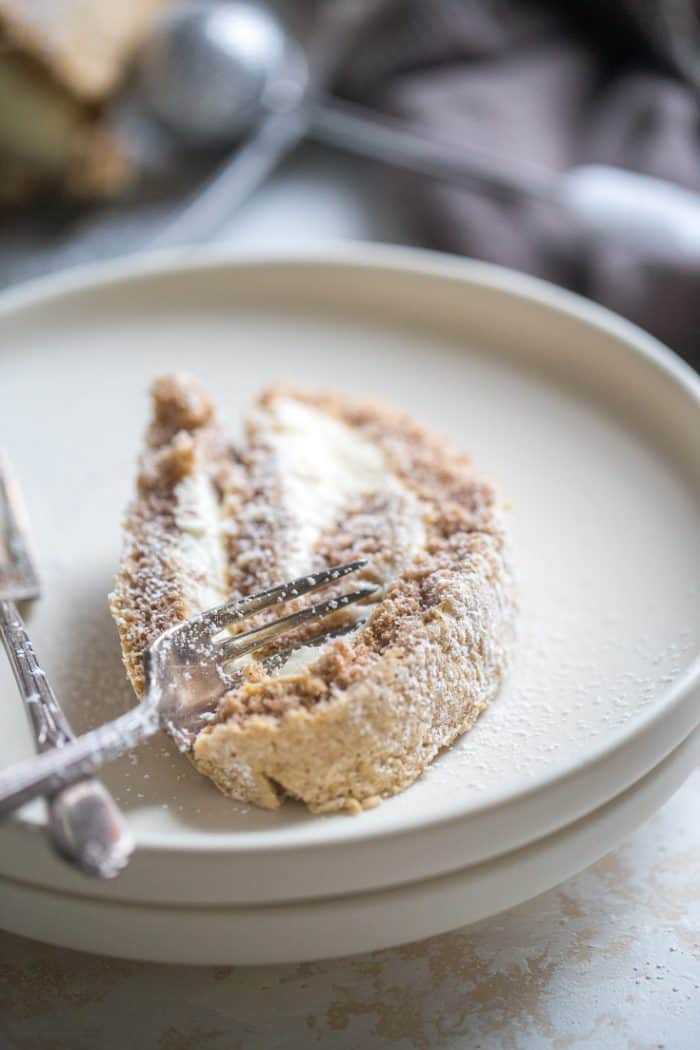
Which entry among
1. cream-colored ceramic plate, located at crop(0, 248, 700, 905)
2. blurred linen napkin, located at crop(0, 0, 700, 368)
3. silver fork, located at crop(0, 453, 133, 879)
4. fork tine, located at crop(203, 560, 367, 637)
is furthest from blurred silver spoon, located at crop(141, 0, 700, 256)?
fork tine, located at crop(203, 560, 367, 637)

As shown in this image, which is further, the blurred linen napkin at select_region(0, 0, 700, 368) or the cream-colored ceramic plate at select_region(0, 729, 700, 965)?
the blurred linen napkin at select_region(0, 0, 700, 368)

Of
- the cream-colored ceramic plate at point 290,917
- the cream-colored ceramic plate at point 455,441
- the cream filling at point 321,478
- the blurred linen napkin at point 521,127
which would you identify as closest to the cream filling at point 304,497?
the cream filling at point 321,478

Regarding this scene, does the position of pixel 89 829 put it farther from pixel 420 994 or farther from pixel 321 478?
pixel 321 478

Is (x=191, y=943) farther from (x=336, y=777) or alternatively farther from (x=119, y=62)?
(x=119, y=62)

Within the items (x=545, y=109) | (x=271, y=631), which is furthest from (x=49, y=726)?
(x=545, y=109)

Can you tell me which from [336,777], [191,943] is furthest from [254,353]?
[191,943]

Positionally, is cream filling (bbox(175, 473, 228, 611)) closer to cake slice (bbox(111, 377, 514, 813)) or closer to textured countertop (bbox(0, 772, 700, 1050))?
cake slice (bbox(111, 377, 514, 813))
